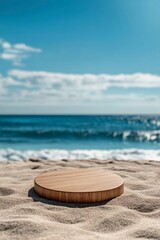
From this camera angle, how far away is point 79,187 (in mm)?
2711

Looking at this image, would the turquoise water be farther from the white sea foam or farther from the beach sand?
the beach sand

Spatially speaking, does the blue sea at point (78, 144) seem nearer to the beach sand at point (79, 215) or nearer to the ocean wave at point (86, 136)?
the ocean wave at point (86, 136)

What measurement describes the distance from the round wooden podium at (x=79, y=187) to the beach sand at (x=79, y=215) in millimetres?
59

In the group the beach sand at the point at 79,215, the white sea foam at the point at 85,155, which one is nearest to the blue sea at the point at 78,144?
the white sea foam at the point at 85,155

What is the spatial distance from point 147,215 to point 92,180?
0.73m

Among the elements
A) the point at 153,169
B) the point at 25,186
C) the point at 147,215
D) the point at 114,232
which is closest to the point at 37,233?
the point at 114,232

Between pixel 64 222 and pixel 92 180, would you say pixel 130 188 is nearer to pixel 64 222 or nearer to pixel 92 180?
pixel 92 180

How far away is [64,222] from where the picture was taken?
2.24 m

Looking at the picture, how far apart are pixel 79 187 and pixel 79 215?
381 millimetres

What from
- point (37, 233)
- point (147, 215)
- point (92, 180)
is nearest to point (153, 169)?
point (92, 180)

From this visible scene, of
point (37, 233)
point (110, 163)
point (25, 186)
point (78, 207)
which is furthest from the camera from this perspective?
point (110, 163)

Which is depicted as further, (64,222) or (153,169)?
(153,169)

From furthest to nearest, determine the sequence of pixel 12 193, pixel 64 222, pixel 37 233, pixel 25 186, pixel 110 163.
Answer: pixel 110 163
pixel 25 186
pixel 12 193
pixel 64 222
pixel 37 233

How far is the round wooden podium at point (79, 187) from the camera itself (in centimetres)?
261
